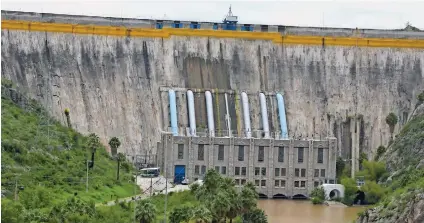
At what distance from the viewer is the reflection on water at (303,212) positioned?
8138 cm

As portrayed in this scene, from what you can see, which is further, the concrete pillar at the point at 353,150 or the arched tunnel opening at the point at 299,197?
the concrete pillar at the point at 353,150

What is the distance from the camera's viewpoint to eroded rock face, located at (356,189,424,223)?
5444 cm

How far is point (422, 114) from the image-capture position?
10062cm

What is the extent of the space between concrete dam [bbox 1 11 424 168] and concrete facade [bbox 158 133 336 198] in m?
4.39

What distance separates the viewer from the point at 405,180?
76.5m

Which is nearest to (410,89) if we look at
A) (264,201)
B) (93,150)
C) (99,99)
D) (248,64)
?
(248,64)

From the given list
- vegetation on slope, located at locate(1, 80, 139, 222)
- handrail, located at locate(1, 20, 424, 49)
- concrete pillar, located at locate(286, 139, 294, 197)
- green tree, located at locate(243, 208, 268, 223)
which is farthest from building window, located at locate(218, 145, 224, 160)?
green tree, located at locate(243, 208, 268, 223)

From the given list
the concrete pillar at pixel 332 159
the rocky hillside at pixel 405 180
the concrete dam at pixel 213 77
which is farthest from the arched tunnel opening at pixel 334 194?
the concrete dam at pixel 213 77

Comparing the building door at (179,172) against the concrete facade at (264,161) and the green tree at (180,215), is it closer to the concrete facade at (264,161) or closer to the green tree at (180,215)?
the concrete facade at (264,161)

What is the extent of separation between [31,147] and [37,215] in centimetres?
2326

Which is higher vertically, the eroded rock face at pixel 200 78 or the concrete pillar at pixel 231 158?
the eroded rock face at pixel 200 78

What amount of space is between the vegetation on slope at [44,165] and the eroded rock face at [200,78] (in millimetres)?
8301

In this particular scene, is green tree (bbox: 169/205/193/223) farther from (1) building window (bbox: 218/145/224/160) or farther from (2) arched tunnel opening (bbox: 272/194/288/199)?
(2) arched tunnel opening (bbox: 272/194/288/199)

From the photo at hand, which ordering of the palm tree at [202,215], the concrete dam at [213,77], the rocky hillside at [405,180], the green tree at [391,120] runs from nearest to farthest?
the rocky hillside at [405,180]
the palm tree at [202,215]
the concrete dam at [213,77]
the green tree at [391,120]
